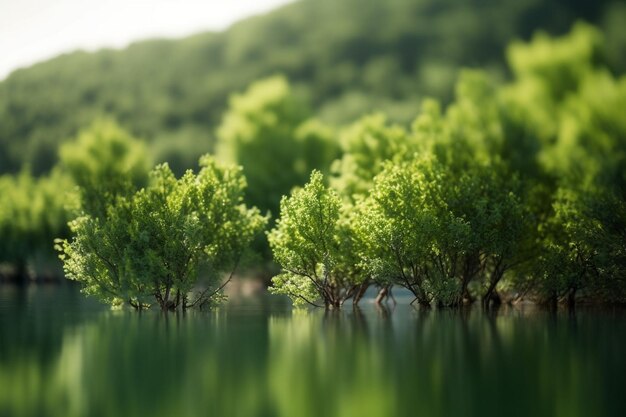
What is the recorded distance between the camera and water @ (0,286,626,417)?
17828 mm

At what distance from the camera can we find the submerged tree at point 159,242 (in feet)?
162

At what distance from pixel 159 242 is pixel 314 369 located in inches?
1128

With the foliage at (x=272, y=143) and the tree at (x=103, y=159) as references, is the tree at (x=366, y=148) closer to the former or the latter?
the foliage at (x=272, y=143)

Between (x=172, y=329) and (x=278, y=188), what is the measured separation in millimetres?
52625

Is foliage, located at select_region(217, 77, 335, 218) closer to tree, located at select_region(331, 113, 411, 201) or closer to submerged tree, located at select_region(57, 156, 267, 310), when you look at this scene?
tree, located at select_region(331, 113, 411, 201)

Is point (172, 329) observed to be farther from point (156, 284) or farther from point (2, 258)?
point (2, 258)

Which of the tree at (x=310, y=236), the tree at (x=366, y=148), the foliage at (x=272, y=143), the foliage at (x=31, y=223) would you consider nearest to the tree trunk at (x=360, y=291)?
the tree at (x=310, y=236)

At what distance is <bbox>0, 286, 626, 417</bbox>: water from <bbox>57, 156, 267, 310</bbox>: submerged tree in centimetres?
920

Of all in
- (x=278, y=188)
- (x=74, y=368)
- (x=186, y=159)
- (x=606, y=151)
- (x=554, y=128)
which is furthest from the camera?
(x=186, y=159)

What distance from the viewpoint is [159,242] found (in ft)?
165

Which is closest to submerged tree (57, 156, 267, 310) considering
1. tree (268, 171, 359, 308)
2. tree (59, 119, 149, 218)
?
tree (268, 171, 359, 308)

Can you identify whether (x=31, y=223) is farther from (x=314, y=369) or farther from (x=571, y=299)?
(x=314, y=369)

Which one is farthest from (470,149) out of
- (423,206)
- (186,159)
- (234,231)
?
(186,159)

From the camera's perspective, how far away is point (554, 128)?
61.7m
